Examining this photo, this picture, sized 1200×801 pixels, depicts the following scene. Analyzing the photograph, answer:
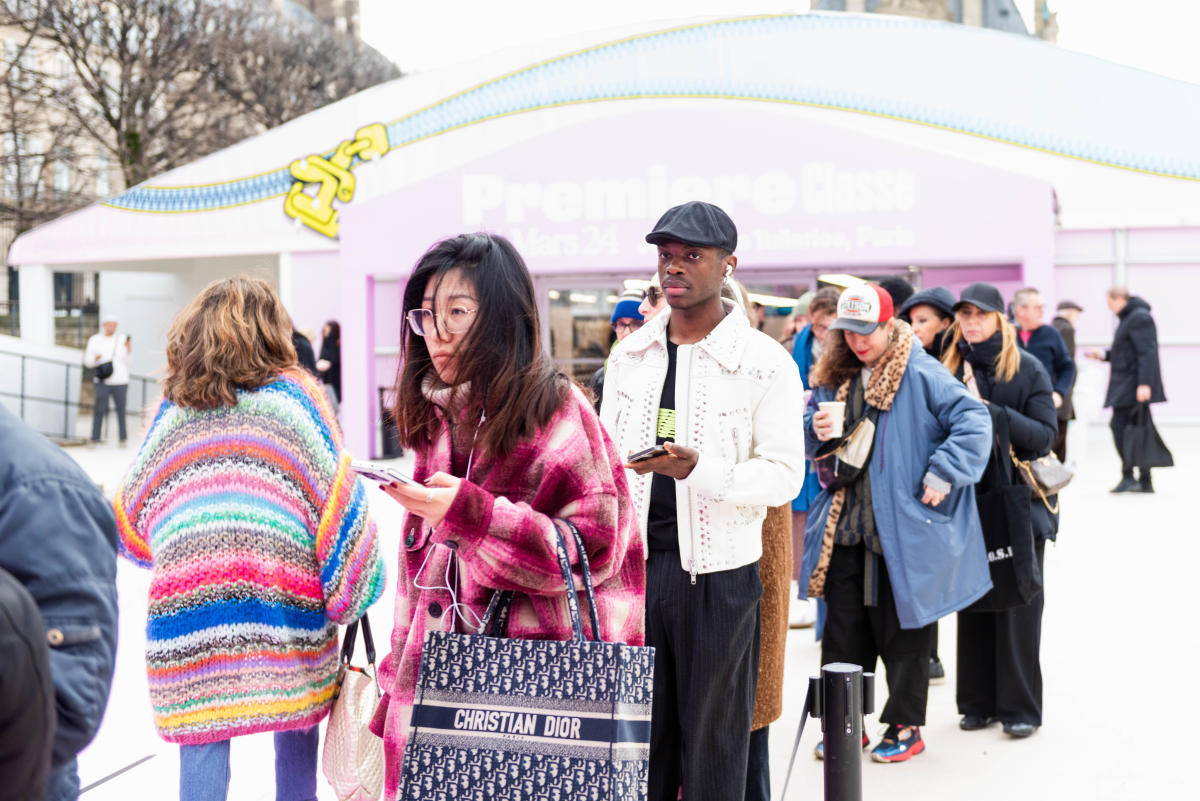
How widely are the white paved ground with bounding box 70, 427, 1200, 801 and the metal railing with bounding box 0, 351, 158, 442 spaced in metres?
12.0

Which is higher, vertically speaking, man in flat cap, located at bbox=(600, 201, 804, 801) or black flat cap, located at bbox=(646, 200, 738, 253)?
black flat cap, located at bbox=(646, 200, 738, 253)

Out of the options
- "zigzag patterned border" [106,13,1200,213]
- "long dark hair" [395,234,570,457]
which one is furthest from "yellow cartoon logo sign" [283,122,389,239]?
"long dark hair" [395,234,570,457]

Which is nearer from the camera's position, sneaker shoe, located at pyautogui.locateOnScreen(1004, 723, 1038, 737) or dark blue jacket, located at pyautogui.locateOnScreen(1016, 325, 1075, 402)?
sneaker shoe, located at pyautogui.locateOnScreen(1004, 723, 1038, 737)

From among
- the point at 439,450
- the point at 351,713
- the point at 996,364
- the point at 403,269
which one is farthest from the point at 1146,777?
the point at 403,269

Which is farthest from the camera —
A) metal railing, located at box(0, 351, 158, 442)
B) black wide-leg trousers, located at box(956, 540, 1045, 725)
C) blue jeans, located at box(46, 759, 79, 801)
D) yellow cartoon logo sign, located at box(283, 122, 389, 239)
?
metal railing, located at box(0, 351, 158, 442)

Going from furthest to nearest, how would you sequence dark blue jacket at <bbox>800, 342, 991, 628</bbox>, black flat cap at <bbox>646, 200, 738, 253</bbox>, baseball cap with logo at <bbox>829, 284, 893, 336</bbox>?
baseball cap with logo at <bbox>829, 284, 893, 336</bbox> → dark blue jacket at <bbox>800, 342, 991, 628</bbox> → black flat cap at <bbox>646, 200, 738, 253</bbox>

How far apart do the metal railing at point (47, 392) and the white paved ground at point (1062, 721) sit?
1196 cm

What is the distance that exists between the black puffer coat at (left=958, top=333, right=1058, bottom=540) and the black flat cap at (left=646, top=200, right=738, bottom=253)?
2.06m

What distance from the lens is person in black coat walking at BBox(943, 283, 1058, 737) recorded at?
4480 millimetres

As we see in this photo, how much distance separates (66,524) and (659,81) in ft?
53.2

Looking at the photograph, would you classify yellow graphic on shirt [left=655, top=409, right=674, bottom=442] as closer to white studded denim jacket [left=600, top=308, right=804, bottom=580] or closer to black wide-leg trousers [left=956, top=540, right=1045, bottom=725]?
white studded denim jacket [left=600, top=308, right=804, bottom=580]

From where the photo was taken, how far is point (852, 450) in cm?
408

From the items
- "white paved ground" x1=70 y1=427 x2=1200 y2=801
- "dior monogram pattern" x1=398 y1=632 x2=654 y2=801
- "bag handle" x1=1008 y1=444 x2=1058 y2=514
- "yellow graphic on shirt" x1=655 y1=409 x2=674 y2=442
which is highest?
"yellow graphic on shirt" x1=655 y1=409 x2=674 y2=442

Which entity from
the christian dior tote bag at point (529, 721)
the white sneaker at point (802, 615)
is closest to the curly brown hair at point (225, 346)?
the christian dior tote bag at point (529, 721)
